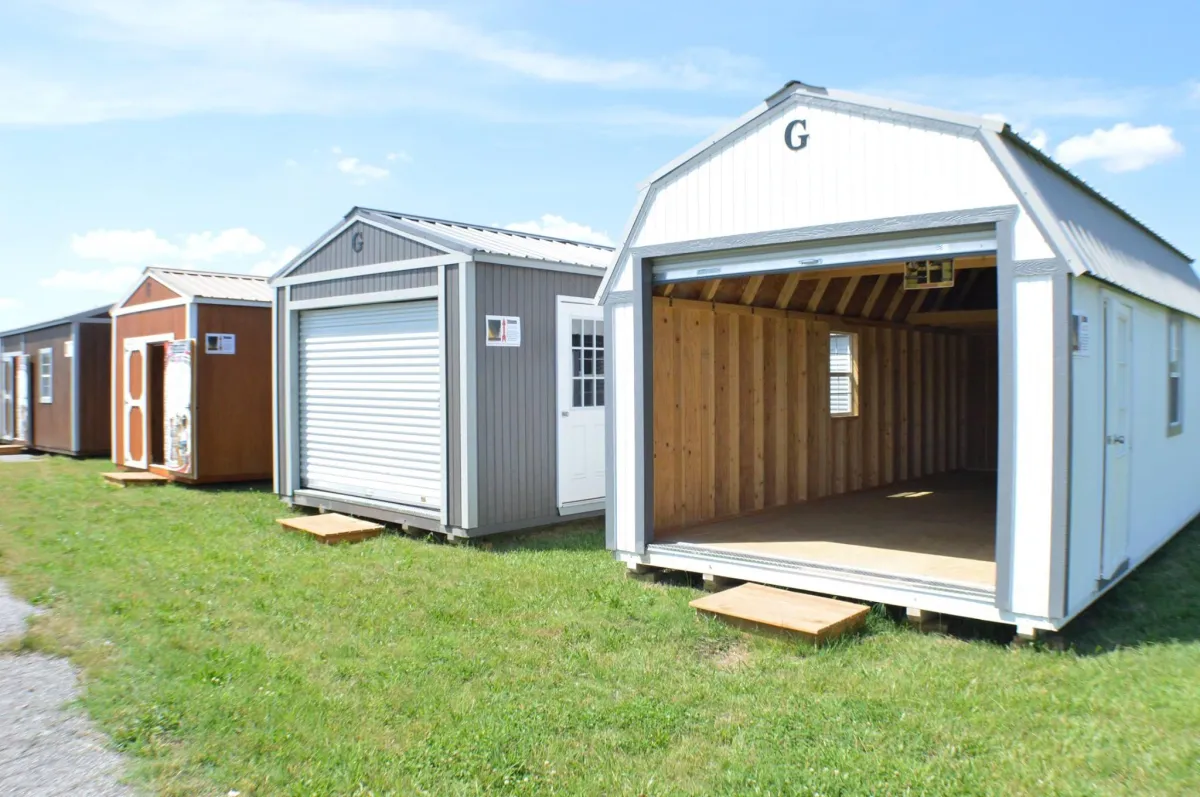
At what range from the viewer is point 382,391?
9625mm

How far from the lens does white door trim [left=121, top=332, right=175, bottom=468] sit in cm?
1395

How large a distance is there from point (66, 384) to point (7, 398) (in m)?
4.67

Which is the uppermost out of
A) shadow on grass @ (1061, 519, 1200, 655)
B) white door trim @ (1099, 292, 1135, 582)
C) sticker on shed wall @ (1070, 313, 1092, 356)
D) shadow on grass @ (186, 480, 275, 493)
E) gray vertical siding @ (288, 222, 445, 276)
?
gray vertical siding @ (288, 222, 445, 276)

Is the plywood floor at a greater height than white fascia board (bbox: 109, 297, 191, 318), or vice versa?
white fascia board (bbox: 109, 297, 191, 318)

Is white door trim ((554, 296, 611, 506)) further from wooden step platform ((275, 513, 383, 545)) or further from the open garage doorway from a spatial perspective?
wooden step platform ((275, 513, 383, 545))

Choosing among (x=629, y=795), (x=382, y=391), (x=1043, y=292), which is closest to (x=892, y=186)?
(x=1043, y=292)

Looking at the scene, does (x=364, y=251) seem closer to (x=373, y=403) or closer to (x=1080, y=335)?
(x=373, y=403)

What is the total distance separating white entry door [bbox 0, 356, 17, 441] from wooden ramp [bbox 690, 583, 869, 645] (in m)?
20.4

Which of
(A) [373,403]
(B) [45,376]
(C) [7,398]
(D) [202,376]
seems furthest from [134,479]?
(C) [7,398]

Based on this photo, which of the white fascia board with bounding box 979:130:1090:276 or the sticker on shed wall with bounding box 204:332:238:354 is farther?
the sticker on shed wall with bounding box 204:332:238:354

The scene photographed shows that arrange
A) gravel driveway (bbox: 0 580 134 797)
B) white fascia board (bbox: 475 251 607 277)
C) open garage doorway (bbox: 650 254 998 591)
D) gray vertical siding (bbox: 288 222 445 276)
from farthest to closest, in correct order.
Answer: gray vertical siding (bbox: 288 222 445 276) < white fascia board (bbox: 475 251 607 277) < open garage doorway (bbox: 650 254 998 591) < gravel driveway (bbox: 0 580 134 797)

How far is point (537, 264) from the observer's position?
909 cm

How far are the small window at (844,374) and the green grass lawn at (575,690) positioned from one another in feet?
13.3

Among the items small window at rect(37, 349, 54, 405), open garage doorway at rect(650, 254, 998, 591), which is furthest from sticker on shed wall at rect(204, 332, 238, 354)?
open garage doorway at rect(650, 254, 998, 591)
